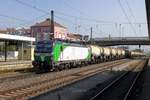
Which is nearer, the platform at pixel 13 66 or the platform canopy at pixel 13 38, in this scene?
the platform at pixel 13 66

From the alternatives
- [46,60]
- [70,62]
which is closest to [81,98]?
[46,60]

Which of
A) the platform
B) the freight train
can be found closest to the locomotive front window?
the freight train


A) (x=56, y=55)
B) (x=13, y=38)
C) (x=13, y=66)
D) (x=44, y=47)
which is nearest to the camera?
(x=44, y=47)

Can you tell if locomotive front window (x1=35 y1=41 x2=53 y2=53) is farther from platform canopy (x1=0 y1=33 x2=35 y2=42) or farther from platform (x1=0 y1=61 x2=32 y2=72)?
platform canopy (x1=0 y1=33 x2=35 y2=42)

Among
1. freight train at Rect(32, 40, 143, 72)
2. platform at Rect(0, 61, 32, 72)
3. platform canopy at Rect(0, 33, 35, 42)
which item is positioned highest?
platform canopy at Rect(0, 33, 35, 42)

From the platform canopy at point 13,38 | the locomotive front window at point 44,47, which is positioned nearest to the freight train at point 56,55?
the locomotive front window at point 44,47

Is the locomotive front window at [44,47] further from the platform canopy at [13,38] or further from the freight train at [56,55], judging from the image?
the platform canopy at [13,38]

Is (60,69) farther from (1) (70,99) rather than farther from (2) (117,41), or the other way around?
(2) (117,41)

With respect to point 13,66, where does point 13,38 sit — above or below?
above

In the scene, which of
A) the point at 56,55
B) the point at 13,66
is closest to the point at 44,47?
the point at 56,55

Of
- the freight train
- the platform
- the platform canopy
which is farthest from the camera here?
the platform canopy

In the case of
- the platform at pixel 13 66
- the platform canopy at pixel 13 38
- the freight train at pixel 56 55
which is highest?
the platform canopy at pixel 13 38

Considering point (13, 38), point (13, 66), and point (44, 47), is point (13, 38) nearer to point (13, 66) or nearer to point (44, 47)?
point (13, 66)

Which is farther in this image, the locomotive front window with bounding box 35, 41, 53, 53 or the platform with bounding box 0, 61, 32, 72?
the platform with bounding box 0, 61, 32, 72
